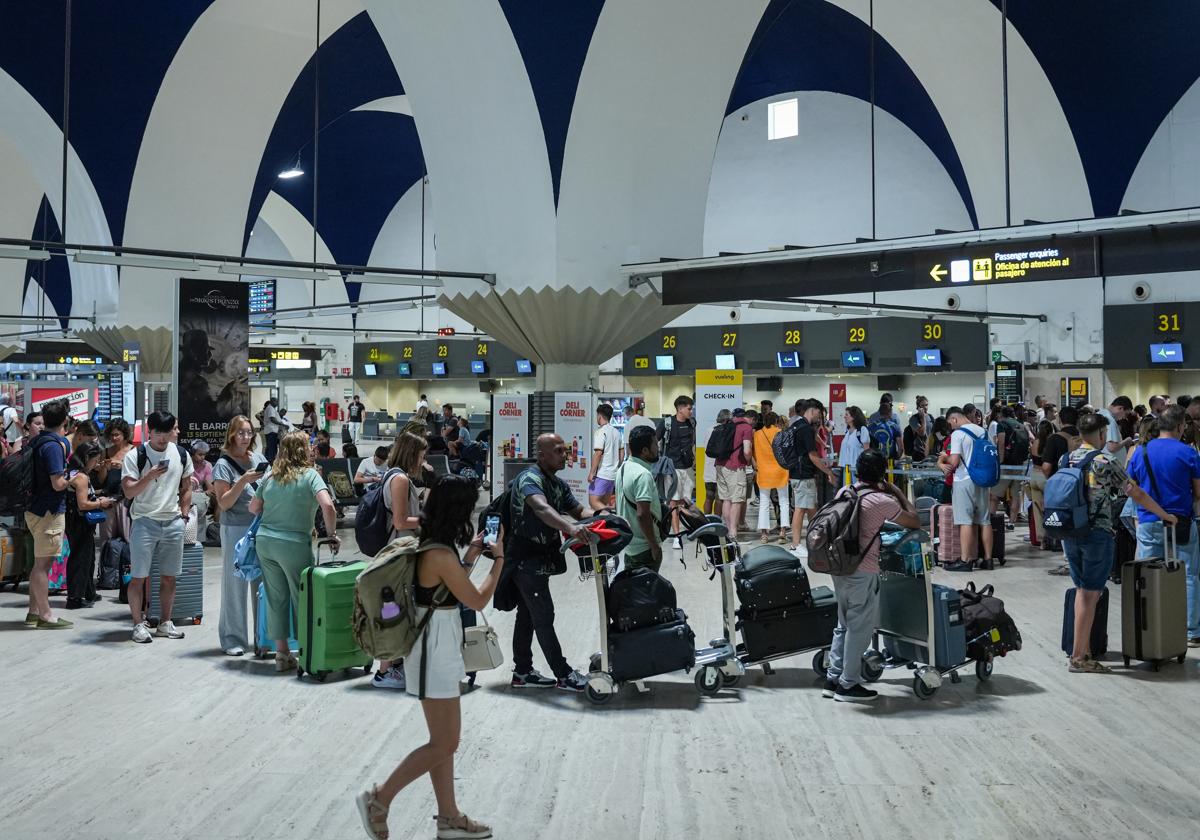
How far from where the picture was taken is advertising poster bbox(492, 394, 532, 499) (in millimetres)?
13211

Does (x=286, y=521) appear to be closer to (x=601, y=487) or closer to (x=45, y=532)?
(x=45, y=532)

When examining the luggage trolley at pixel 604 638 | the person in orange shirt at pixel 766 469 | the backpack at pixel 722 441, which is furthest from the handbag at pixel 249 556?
the person in orange shirt at pixel 766 469

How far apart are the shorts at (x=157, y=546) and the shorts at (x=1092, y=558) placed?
19.6 ft

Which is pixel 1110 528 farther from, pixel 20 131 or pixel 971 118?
pixel 20 131

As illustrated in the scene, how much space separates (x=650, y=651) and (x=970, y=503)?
18.2 feet

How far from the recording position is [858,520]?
5570 millimetres

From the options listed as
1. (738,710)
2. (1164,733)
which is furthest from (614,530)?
(1164,733)

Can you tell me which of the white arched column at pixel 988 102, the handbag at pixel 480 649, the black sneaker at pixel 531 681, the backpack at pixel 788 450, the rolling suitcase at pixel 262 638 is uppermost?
the white arched column at pixel 988 102

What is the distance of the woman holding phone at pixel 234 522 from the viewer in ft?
22.4

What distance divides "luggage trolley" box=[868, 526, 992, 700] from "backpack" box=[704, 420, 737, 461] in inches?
222

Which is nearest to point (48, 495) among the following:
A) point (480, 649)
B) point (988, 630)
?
point (480, 649)

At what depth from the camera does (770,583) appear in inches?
238

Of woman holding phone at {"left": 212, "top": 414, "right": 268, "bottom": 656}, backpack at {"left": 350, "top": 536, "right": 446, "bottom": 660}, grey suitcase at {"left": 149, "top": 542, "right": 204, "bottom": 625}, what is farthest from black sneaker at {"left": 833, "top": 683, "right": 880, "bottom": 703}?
grey suitcase at {"left": 149, "top": 542, "right": 204, "bottom": 625}

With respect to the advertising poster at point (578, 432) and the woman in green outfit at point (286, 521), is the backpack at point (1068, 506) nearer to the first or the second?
the woman in green outfit at point (286, 521)
